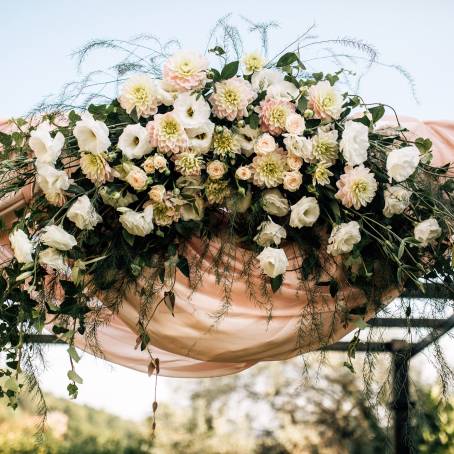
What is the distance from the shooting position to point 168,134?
4.76ft

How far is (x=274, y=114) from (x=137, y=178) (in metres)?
0.29

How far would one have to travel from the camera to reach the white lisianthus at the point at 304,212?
1495 mm

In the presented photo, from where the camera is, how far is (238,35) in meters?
1.73

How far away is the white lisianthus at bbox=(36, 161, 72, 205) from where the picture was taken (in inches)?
57.7

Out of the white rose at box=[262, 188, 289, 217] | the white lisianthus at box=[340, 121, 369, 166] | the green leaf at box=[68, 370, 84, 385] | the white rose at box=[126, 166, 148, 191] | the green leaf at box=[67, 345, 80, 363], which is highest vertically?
the white lisianthus at box=[340, 121, 369, 166]

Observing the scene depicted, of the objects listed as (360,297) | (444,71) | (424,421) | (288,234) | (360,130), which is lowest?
(424,421)

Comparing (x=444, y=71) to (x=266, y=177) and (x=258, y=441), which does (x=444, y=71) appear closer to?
(x=266, y=177)

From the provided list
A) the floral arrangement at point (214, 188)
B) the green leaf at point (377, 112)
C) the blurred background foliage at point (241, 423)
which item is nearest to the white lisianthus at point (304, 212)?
the floral arrangement at point (214, 188)

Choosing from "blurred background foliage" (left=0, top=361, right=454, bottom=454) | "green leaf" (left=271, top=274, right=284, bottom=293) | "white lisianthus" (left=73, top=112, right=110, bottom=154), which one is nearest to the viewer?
"white lisianthus" (left=73, top=112, right=110, bottom=154)

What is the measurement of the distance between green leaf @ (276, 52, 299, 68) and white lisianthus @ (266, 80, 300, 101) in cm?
5

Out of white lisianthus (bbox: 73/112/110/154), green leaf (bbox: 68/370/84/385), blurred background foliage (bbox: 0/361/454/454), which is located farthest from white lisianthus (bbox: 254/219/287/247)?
blurred background foliage (bbox: 0/361/454/454)

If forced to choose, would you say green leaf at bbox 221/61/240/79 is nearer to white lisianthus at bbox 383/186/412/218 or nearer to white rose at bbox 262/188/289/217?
white rose at bbox 262/188/289/217

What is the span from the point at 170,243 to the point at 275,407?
447cm

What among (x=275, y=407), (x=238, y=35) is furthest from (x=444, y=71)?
(x=275, y=407)
